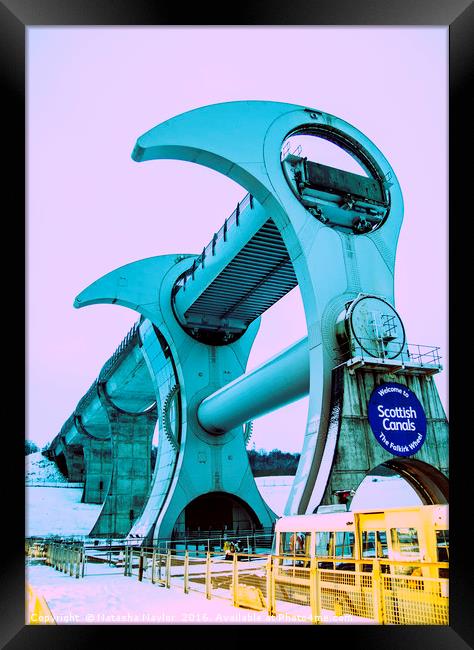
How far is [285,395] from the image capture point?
2305 centimetres

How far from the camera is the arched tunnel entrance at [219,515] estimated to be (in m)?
30.2

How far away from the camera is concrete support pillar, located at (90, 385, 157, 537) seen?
4172 centimetres

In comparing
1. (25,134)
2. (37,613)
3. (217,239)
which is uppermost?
(217,239)

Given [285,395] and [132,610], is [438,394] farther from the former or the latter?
[132,610]

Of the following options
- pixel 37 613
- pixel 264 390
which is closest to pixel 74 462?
pixel 264 390

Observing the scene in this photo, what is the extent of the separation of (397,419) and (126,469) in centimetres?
3006

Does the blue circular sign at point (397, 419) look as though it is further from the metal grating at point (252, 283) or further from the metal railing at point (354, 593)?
the metal grating at point (252, 283)

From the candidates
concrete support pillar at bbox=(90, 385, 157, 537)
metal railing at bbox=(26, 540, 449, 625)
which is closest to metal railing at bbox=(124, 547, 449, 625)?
metal railing at bbox=(26, 540, 449, 625)

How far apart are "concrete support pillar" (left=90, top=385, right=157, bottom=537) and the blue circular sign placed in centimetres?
2732

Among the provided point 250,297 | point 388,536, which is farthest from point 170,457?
point 388,536

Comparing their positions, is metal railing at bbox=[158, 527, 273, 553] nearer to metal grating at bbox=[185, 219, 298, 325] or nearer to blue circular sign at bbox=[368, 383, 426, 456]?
metal grating at bbox=[185, 219, 298, 325]

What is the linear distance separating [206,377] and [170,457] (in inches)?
154

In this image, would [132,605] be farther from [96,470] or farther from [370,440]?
[96,470]

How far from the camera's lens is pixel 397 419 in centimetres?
1738
